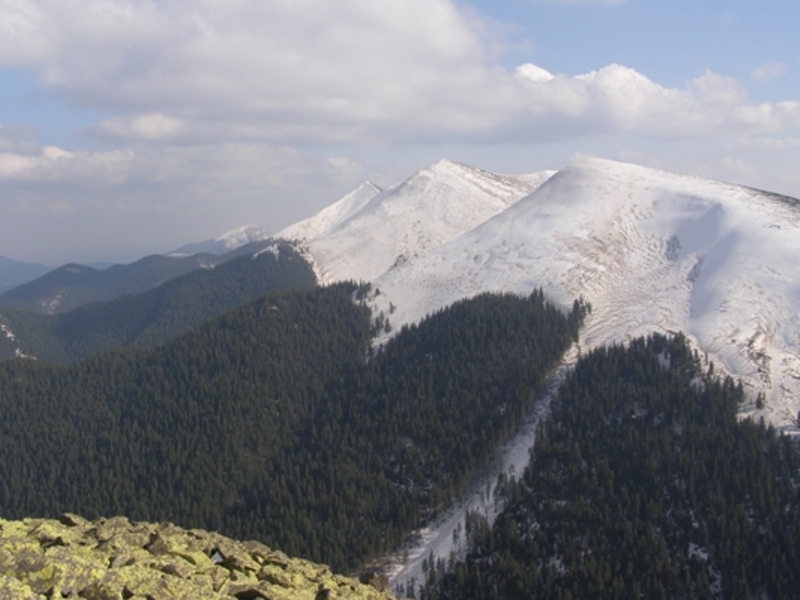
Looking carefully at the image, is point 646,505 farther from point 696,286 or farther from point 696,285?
point 696,285

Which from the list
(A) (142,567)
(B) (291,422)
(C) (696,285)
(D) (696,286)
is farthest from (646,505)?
(A) (142,567)

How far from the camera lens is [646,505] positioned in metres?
98.8

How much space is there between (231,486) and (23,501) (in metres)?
47.8

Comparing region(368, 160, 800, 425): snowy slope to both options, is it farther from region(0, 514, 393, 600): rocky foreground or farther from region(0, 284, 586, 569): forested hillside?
region(0, 514, 393, 600): rocky foreground

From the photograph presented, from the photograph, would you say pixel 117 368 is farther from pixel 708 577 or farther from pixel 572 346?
pixel 708 577

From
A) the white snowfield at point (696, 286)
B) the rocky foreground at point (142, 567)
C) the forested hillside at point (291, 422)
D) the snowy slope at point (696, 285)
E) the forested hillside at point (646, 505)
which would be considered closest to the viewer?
the rocky foreground at point (142, 567)

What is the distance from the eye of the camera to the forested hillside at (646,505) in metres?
86.9

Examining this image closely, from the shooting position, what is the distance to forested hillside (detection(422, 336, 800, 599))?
86938 mm

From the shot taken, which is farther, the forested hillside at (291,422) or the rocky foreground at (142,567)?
the forested hillside at (291,422)

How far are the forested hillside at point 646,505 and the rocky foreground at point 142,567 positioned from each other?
60909mm

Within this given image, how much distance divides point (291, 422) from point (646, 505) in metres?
84.2

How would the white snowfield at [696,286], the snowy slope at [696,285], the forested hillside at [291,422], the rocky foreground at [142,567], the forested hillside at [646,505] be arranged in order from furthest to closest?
the snowy slope at [696,285], the white snowfield at [696,286], the forested hillside at [291,422], the forested hillside at [646,505], the rocky foreground at [142,567]

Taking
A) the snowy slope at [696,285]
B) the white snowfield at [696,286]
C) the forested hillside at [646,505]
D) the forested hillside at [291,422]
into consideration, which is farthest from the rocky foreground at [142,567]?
the snowy slope at [696,285]

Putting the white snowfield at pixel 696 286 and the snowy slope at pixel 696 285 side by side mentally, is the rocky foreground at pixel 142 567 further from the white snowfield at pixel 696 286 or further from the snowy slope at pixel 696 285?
the snowy slope at pixel 696 285
